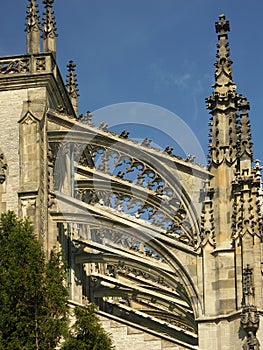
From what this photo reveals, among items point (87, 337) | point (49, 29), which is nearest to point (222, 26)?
point (49, 29)

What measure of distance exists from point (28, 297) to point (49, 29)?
15106 mm

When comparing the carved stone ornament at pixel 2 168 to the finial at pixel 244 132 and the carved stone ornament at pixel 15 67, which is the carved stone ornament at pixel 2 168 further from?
the finial at pixel 244 132

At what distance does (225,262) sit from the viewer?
122 feet

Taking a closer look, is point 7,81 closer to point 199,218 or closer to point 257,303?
point 199,218

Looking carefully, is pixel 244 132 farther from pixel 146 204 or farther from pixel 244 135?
pixel 146 204

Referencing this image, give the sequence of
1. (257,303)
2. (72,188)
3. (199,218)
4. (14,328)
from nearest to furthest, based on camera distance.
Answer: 1. (14,328)
2. (257,303)
3. (199,218)
4. (72,188)

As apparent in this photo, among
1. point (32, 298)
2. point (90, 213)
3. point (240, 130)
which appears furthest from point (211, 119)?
point (32, 298)

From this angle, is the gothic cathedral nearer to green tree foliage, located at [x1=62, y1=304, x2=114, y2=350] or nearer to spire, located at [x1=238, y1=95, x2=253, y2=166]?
spire, located at [x1=238, y1=95, x2=253, y2=166]

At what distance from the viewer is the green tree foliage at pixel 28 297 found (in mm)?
27938

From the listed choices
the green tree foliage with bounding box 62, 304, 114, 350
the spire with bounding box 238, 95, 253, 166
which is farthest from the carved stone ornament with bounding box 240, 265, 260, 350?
the green tree foliage with bounding box 62, 304, 114, 350

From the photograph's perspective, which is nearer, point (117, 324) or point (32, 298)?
point (32, 298)

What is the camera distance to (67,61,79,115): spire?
48406mm

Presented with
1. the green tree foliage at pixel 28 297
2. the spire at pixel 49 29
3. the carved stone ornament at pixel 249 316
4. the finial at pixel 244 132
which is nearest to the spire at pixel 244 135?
the finial at pixel 244 132

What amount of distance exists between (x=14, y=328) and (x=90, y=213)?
35.8 feet
